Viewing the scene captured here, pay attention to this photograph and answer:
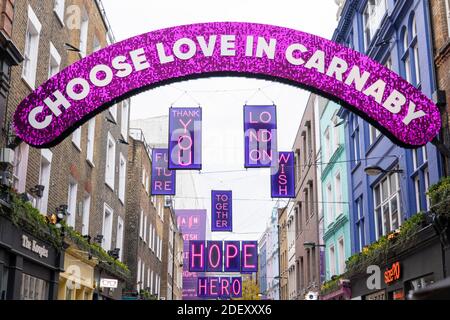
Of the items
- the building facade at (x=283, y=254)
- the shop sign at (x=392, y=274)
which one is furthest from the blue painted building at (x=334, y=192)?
the building facade at (x=283, y=254)

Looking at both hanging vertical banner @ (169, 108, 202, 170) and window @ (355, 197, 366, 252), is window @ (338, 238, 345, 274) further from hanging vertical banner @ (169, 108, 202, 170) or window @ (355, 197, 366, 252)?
hanging vertical banner @ (169, 108, 202, 170)

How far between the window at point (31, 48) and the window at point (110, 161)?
962 centimetres

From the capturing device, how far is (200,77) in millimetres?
11773

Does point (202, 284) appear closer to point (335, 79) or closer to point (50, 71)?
point (50, 71)

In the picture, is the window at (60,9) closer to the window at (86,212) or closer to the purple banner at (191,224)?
the window at (86,212)

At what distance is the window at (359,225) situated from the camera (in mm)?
23016

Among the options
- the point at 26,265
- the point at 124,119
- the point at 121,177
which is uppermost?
the point at 124,119

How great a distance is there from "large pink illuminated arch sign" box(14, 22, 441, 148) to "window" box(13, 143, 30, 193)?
3409 millimetres

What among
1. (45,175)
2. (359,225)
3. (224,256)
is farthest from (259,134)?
(224,256)

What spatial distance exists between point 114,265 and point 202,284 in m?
17.1

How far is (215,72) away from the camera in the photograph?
11.6 meters

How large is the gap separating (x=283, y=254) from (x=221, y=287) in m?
15.1

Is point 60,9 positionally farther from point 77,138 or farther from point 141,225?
point 141,225
